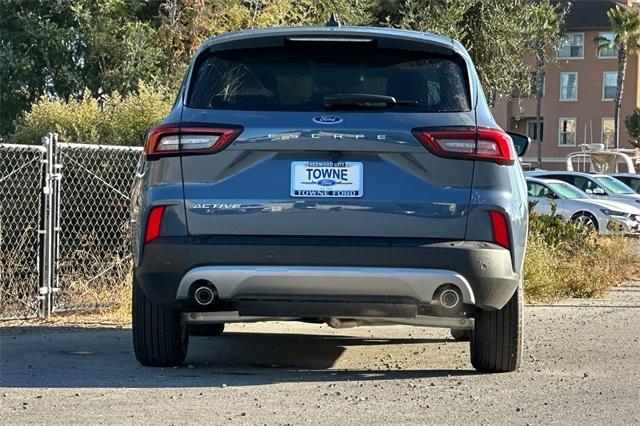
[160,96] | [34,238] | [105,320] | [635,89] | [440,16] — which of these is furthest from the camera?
[635,89]

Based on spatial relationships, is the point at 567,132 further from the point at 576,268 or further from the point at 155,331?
the point at 155,331

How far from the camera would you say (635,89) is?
77125mm

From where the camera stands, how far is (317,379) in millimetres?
7375

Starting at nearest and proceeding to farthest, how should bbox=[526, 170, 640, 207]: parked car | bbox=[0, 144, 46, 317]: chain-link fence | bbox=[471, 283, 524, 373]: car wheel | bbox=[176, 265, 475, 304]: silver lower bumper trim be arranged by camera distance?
bbox=[176, 265, 475, 304]: silver lower bumper trim < bbox=[471, 283, 524, 373]: car wheel < bbox=[0, 144, 46, 317]: chain-link fence < bbox=[526, 170, 640, 207]: parked car

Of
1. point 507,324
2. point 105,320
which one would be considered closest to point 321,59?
point 507,324

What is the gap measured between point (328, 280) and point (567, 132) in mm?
75004

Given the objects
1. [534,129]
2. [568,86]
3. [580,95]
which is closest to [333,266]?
[580,95]

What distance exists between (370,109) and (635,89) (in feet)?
240

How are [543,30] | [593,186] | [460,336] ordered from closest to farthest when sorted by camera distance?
1. [460,336]
2. [543,30]
3. [593,186]

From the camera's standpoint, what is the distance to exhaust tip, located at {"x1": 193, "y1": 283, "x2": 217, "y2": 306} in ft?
22.2

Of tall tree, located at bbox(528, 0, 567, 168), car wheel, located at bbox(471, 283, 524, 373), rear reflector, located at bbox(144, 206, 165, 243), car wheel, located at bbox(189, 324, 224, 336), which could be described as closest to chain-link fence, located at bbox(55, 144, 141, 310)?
car wheel, located at bbox(189, 324, 224, 336)

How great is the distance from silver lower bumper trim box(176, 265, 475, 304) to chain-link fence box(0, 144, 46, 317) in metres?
4.48

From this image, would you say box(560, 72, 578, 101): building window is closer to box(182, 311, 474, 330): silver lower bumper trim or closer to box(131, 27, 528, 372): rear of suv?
box(182, 311, 474, 330): silver lower bumper trim

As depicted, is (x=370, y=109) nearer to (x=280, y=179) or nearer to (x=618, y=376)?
(x=280, y=179)
